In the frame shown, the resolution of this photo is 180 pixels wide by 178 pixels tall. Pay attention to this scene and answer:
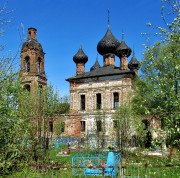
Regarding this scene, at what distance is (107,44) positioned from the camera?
35.1 meters

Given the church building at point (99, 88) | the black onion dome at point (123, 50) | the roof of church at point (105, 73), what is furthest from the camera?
the black onion dome at point (123, 50)

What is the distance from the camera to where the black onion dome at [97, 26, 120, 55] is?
35031 millimetres

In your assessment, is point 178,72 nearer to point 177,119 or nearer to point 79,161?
point 177,119

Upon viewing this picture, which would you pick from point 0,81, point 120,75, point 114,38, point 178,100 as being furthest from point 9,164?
point 114,38

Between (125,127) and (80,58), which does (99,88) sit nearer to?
(80,58)

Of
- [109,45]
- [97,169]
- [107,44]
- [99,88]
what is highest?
[107,44]

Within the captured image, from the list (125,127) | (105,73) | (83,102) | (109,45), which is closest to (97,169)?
(125,127)

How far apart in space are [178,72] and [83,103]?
1037 inches

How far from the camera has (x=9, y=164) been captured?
432cm

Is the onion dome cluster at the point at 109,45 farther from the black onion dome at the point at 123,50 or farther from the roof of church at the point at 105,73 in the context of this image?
the roof of church at the point at 105,73

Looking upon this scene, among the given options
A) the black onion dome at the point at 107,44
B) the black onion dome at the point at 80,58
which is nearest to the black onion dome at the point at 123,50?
the black onion dome at the point at 107,44

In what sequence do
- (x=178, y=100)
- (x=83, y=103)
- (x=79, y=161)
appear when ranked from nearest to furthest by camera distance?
(x=178, y=100) → (x=79, y=161) → (x=83, y=103)

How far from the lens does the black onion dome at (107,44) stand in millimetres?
35031

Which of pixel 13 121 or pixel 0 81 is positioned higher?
pixel 0 81
